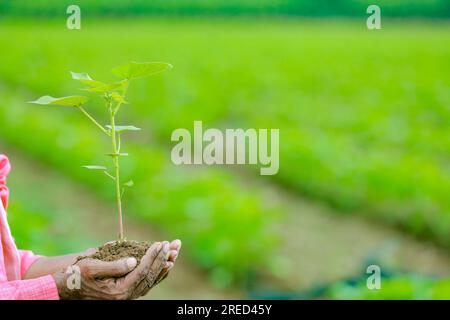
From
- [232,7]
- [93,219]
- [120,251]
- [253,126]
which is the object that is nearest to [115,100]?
[120,251]

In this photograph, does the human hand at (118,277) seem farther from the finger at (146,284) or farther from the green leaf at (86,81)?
the green leaf at (86,81)

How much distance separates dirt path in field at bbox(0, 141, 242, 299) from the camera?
464cm

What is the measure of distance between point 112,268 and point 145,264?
56 millimetres

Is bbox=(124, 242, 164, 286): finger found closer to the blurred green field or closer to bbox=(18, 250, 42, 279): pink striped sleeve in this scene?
bbox=(18, 250, 42, 279): pink striped sleeve

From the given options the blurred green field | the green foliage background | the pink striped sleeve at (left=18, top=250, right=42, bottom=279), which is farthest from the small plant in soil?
the green foliage background

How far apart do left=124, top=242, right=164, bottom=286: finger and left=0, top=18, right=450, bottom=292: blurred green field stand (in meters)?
3.57

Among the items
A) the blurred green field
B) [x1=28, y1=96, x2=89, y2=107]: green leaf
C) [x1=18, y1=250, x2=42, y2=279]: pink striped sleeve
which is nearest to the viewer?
[x1=28, y1=96, x2=89, y2=107]: green leaf

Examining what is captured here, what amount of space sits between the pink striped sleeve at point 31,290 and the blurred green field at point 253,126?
3.52 meters

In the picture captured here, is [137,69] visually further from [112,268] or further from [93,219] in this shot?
[93,219]

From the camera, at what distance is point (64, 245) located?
4.55 m

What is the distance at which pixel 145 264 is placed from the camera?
121 centimetres
